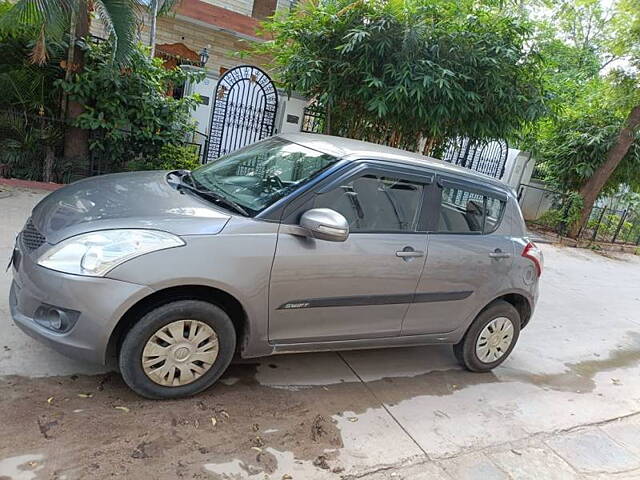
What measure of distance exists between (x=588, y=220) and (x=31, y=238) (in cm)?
1318

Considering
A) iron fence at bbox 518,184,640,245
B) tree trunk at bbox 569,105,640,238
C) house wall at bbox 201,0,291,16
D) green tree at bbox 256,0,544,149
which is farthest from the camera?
house wall at bbox 201,0,291,16

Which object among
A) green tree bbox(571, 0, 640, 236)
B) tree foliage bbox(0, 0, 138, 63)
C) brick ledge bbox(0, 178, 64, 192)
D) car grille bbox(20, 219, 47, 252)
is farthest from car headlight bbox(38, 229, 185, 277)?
green tree bbox(571, 0, 640, 236)

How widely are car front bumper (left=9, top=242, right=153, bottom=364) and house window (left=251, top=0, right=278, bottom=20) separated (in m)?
13.4

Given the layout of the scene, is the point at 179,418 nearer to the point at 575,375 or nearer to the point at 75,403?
the point at 75,403

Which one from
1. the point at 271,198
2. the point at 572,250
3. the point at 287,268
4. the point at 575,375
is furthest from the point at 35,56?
the point at 572,250

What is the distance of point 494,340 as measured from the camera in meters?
4.30

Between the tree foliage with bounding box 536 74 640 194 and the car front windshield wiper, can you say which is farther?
the tree foliage with bounding box 536 74 640 194

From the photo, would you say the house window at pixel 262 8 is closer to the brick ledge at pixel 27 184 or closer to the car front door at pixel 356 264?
the brick ledge at pixel 27 184

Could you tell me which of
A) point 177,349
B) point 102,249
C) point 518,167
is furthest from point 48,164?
point 518,167

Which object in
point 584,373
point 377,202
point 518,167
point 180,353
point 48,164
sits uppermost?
point 518,167

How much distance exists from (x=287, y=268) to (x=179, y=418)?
3.59 ft

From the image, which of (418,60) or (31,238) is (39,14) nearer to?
(31,238)

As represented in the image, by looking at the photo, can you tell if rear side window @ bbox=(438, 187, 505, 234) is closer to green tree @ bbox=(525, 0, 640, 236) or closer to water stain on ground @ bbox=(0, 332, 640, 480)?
water stain on ground @ bbox=(0, 332, 640, 480)

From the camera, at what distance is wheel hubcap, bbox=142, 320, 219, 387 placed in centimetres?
285
